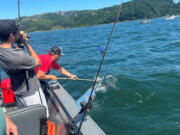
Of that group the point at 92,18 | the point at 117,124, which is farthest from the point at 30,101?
the point at 92,18

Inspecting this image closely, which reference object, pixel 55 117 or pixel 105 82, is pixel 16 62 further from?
pixel 105 82

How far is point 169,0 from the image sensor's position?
500ft

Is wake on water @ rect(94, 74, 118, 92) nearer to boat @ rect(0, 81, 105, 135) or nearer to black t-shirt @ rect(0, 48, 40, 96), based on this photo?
boat @ rect(0, 81, 105, 135)

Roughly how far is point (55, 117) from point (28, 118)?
126cm

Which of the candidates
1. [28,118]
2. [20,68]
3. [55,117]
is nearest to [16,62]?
[20,68]

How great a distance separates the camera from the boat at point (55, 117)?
2.28m

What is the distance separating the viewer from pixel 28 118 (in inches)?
91.0

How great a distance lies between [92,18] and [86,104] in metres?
128

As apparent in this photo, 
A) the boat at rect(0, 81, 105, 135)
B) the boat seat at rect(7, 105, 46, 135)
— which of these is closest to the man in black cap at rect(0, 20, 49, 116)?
the boat at rect(0, 81, 105, 135)

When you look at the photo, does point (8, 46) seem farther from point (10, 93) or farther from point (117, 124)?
point (117, 124)

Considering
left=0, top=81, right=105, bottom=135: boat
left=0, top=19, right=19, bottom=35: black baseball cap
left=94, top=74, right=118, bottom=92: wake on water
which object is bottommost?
left=94, top=74, right=118, bottom=92: wake on water

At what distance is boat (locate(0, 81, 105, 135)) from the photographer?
2281 millimetres

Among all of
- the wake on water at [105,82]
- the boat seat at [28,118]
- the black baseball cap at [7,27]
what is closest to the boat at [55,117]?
the boat seat at [28,118]

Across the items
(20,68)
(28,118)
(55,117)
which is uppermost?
(20,68)
